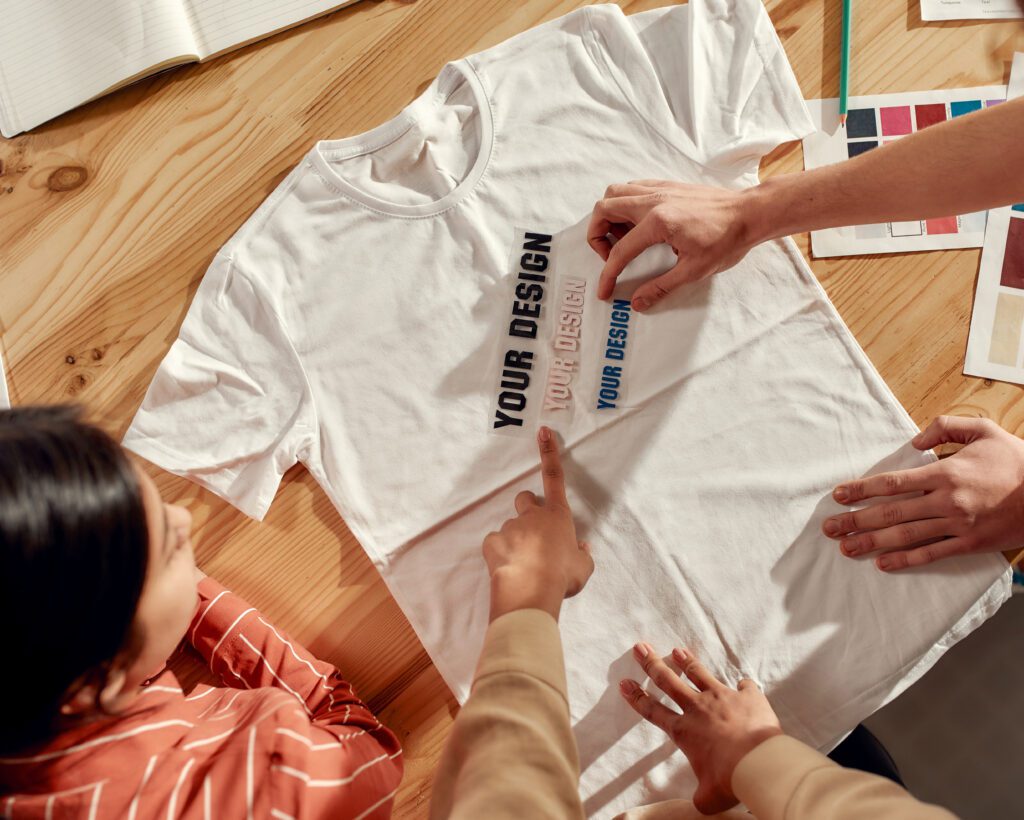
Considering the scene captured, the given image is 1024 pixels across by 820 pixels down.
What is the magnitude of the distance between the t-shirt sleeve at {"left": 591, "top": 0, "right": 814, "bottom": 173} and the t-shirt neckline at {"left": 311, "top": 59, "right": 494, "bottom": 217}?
16 cm

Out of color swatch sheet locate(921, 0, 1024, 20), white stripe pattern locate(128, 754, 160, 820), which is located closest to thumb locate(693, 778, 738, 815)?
white stripe pattern locate(128, 754, 160, 820)

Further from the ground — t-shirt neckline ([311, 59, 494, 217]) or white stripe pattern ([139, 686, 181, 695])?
t-shirt neckline ([311, 59, 494, 217])

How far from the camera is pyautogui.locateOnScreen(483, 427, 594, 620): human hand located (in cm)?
72

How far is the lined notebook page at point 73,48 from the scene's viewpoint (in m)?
0.89

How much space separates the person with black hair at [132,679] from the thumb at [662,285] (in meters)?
0.52

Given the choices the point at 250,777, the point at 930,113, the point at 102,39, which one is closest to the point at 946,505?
the point at 930,113

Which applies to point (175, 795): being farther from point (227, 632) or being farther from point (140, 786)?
point (227, 632)

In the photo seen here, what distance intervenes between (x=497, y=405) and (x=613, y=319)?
6.6 inches

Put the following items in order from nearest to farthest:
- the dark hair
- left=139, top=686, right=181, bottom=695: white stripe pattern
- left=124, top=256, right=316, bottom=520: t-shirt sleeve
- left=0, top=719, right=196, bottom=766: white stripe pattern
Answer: the dark hair → left=0, top=719, right=196, bottom=766: white stripe pattern → left=139, top=686, right=181, bottom=695: white stripe pattern → left=124, top=256, right=316, bottom=520: t-shirt sleeve

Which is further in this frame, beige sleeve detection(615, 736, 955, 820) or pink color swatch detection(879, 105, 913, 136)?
pink color swatch detection(879, 105, 913, 136)

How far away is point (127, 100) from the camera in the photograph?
0.92m

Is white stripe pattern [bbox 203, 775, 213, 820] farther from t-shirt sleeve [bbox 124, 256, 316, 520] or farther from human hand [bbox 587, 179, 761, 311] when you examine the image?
human hand [bbox 587, 179, 761, 311]

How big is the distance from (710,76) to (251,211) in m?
0.58

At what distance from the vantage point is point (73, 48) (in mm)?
898
